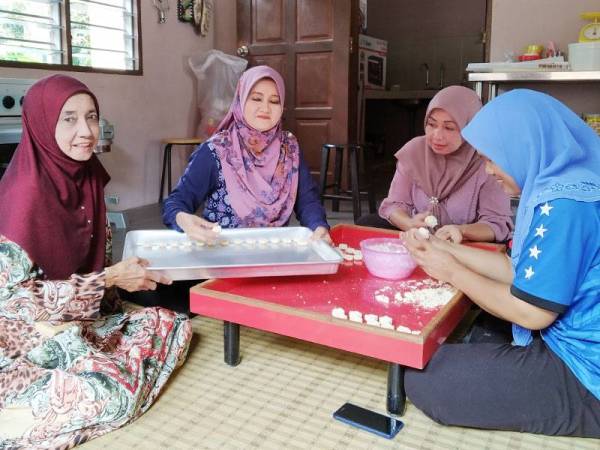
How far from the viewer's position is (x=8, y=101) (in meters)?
2.94

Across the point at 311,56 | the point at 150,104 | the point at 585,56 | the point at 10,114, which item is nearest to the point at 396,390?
the point at 10,114

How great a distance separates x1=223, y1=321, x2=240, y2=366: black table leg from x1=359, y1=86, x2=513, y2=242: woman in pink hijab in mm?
842

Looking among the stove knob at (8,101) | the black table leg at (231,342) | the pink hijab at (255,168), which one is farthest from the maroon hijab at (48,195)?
the stove knob at (8,101)

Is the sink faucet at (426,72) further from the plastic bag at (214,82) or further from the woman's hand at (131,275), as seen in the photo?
the woman's hand at (131,275)

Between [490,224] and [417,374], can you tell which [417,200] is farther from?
[417,374]

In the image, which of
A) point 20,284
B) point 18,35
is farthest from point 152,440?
point 18,35

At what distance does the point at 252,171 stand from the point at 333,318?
957 millimetres

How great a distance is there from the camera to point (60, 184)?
4.80 ft

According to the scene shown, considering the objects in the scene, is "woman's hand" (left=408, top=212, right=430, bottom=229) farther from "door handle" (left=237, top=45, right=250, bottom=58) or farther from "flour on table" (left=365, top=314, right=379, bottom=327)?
"door handle" (left=237, top=45, right=250, bottom=58)

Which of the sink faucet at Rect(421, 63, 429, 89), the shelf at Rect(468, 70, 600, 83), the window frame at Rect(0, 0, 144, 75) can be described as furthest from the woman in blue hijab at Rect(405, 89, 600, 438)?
the sink faucet at Rect(421, 63, 429, 89)

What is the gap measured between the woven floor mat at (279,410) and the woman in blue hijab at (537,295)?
51mm

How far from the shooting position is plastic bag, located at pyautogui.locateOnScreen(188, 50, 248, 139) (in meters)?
4.64

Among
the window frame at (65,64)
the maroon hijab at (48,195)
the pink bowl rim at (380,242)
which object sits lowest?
the pink bowl rim at (380,242)

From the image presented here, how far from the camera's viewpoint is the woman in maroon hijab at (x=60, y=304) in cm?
126
